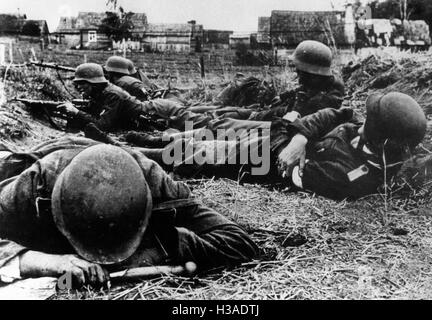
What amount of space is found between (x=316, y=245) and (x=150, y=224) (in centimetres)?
130

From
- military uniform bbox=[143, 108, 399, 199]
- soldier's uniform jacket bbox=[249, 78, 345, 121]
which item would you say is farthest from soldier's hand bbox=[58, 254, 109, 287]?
soldier's uniform jacket bbox=[249, 78, 345, 121]

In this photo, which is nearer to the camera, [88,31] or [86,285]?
[86,285]

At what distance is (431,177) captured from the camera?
4520mm

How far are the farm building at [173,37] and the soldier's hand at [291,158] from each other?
2.85 metres

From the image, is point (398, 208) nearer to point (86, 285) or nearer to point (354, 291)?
point (354, 291)

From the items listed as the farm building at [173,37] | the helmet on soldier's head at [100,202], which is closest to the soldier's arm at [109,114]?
the farm building at [173,37]

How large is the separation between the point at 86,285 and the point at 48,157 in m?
0.80

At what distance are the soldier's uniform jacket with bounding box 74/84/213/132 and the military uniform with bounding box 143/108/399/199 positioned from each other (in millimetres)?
1260

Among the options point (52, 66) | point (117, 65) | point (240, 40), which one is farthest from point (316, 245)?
point (52, 66)

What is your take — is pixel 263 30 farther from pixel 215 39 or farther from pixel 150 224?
pixel 150 224

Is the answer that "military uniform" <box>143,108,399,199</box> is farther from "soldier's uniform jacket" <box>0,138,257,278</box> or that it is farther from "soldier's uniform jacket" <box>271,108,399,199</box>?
"soldier's uniform jacket" <box>0,138,257,278</box>

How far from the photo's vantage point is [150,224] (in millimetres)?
3096

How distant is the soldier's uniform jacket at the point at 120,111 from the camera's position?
6.12m

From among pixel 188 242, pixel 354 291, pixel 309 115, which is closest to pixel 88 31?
pixel 309 115
